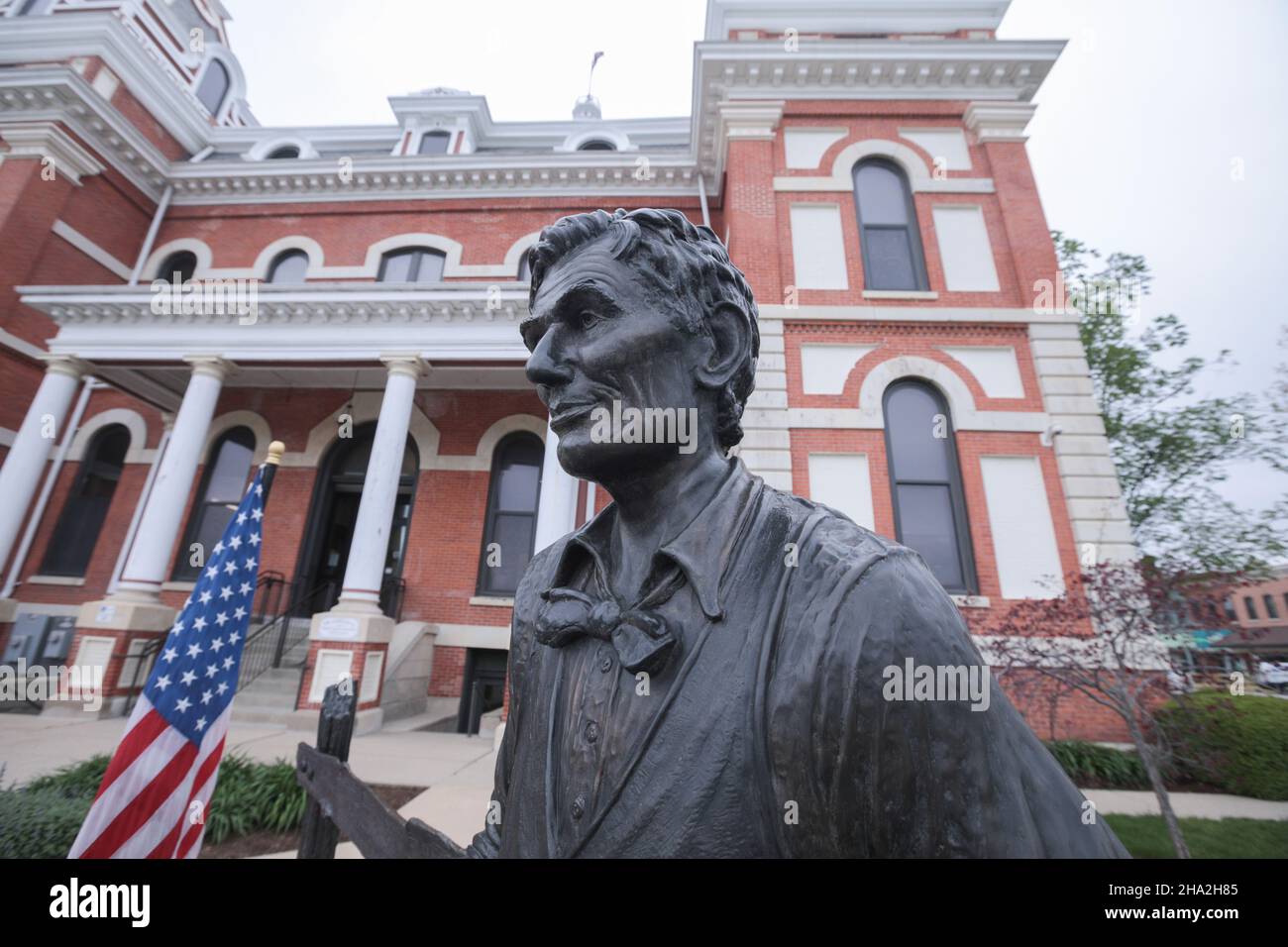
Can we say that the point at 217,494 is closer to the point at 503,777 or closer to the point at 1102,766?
the point at 503,777

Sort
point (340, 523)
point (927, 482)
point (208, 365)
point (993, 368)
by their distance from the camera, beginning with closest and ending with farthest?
point (927, 482) < point (993, 368) < point (208, 365) < point (340, 523)

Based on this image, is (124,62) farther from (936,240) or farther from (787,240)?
(936,240)

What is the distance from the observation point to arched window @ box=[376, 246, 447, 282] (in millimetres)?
13703

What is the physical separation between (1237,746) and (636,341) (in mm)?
10356

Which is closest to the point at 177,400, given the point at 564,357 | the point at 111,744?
the point at 111,744

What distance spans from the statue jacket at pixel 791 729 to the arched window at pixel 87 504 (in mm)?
16980

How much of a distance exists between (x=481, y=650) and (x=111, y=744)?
17.5ft

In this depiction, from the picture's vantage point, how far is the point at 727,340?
136 centimetres

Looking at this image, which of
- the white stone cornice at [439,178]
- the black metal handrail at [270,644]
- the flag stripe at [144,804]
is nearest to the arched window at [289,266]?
the white stone cornice at [439,178]

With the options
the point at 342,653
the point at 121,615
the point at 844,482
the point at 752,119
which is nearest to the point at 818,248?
the point at 752,119

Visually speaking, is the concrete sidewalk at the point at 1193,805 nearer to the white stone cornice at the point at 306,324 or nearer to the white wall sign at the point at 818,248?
the white wall sign at the point at 818,248

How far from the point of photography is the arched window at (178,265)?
1421 centimetres

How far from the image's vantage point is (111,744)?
23.6ft
